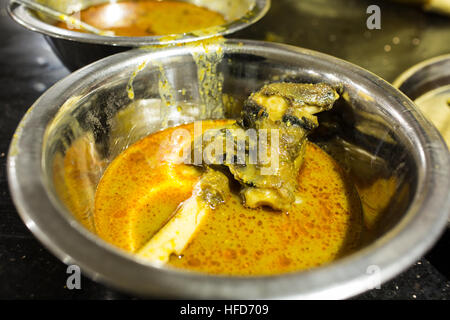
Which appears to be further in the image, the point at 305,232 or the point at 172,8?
the point at 172,8

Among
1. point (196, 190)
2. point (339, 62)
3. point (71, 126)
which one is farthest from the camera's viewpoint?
point (339, 62)

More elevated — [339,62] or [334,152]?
[339,62]

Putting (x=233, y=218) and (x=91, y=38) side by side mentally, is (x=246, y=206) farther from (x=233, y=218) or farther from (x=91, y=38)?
(x=91, y=38)

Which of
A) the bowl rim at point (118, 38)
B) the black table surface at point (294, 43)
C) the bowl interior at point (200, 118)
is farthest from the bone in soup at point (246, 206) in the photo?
the bowl rim at point (118, 38)

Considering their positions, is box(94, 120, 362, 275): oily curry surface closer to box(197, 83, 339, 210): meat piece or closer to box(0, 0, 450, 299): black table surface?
box(197, 83, 339, 210): meat piece
